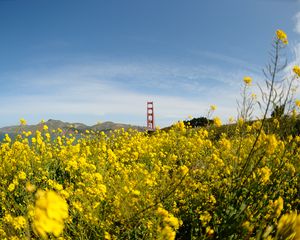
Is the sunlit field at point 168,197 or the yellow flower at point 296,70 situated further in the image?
the yellow flower at point 296,70

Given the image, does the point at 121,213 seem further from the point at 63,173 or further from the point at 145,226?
the point at 63,173

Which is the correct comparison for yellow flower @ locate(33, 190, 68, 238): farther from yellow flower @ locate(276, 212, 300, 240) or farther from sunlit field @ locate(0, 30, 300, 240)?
yellow flower @ locate(276, 212, 300, 240)

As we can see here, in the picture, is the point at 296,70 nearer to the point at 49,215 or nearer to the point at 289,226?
the point at 289,226

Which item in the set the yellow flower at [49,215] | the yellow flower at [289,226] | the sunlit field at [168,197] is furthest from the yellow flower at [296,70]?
the yellow flower at [49,215]

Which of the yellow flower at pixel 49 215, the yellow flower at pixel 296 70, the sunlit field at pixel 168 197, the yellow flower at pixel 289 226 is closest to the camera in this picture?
the yellow flower at pixel 49 215

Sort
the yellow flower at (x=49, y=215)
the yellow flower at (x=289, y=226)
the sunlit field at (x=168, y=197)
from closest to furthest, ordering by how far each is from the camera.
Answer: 1. the yellow flower at (x=49, y=215)
2. the yellow flower at (x=289, y=226)
3. the sunlit field at (x=168, y=197)

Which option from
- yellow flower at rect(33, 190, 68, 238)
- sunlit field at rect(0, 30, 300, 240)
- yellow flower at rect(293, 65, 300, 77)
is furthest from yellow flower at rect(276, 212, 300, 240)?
yellow flower at rect(293, 65, 300, 77)

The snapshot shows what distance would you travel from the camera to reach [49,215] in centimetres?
93

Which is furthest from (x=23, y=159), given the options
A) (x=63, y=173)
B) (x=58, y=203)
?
(x=58, y=203)

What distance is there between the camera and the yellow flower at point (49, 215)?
0.91 meters

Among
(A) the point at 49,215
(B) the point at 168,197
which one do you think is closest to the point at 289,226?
(A) the point at 49,215

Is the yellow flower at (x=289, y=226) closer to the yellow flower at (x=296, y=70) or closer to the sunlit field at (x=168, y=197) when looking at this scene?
the sunlit field at (x=168, y=197)

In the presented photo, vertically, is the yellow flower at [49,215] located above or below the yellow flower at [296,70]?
below

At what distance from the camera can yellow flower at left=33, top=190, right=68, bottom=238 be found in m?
0.91
